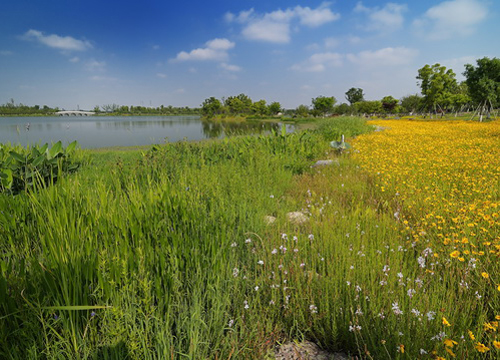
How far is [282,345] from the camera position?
179 centimetres

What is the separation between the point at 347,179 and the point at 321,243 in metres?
3.04

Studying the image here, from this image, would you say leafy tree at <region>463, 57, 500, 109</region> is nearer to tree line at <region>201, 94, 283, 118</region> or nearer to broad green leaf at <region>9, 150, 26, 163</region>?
broad green leaf at <region>9, 150, 26, 163</region>

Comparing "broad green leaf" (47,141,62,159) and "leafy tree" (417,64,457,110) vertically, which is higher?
"leafy tree" (417,64,457,110)

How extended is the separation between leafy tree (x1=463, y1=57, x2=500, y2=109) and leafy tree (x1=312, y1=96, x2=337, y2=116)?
55.7 meters

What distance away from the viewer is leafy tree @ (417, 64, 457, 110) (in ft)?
128

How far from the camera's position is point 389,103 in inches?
2771

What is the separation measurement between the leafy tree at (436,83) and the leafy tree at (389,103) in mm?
28829

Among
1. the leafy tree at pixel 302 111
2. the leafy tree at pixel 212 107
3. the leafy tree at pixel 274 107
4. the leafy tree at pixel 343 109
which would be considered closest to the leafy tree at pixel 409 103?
the leafy tree at pixel 343 109

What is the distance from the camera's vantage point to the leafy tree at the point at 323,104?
82562 millimetres

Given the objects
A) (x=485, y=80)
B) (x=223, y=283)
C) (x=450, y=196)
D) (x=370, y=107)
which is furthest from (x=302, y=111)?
(x=223, y=283)

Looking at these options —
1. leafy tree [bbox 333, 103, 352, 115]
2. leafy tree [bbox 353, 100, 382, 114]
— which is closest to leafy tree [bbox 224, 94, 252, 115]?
leafy tree [bbox 333, 103, 352, 115]

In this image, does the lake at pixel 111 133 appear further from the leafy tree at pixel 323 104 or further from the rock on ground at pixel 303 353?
the leafy tree at pixel 323 104

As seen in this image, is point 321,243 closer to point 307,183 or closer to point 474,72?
point 307,183

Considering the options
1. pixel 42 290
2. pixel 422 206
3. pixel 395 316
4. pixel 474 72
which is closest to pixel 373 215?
pixel 422 206
